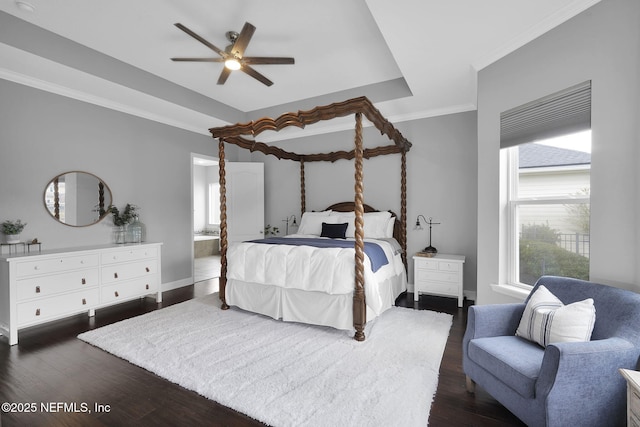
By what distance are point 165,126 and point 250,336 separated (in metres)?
3.65

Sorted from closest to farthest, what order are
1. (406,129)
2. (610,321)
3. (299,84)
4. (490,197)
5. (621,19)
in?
1. (610,321)
2. (621,19)
3. (490,197)
4. (299,84)
5. (406,129)

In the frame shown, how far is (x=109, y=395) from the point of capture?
6.70ft

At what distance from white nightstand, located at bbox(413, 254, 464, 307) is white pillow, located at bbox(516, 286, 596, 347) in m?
1.96

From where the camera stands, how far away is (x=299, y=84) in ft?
14.1

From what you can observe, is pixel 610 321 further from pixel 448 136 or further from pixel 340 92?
pixel 340 92

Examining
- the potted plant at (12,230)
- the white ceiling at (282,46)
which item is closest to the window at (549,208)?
the white ceiling at (282,46)

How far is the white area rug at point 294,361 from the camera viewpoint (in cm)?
186

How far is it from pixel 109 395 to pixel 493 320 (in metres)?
2.63

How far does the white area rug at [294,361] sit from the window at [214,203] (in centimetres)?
588

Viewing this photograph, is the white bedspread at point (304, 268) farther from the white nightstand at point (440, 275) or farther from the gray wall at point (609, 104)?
the gray wall at point (609, 104)

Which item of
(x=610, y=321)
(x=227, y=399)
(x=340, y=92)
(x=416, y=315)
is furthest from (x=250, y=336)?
(x=340, y=92)

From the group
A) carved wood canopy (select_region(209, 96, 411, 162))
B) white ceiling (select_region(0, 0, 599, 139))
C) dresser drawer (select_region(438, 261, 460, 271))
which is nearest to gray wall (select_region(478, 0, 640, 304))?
white ceiling (select_region(0, 0, 599, 139))

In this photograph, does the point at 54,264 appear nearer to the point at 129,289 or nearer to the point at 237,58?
the point at 129,289

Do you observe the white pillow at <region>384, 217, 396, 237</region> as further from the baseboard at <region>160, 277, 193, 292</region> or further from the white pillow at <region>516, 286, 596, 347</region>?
the baseboard at <region>160, 277, 193, 292</region>
